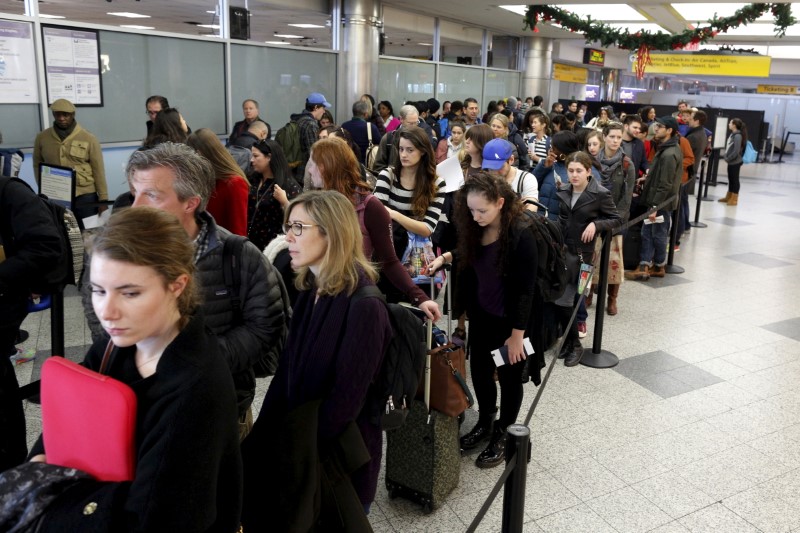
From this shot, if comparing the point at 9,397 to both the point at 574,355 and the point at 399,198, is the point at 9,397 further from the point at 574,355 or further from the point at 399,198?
the point at 574,355

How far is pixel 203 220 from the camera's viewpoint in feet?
7.36

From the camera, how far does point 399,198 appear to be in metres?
4.01

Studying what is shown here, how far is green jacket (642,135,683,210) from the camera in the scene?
22.4 feet

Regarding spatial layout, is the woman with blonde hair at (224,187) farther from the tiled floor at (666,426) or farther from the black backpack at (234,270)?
the tiled floor at (666,426)

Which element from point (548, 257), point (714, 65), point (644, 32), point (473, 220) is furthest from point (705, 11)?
point (473, 220)

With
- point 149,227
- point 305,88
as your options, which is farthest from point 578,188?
point 305,88

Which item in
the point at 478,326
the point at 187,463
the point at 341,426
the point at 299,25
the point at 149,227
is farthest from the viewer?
the point at 299,25

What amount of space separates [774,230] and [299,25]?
873cm

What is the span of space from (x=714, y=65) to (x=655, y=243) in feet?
41.0

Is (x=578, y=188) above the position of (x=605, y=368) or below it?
above

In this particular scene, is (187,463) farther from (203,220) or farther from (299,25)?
(299,25)

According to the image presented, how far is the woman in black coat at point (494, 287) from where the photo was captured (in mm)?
3100

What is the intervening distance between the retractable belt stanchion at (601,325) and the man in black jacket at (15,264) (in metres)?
3.46

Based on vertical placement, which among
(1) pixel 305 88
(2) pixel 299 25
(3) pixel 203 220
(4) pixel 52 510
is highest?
(2) pixel 299 25
